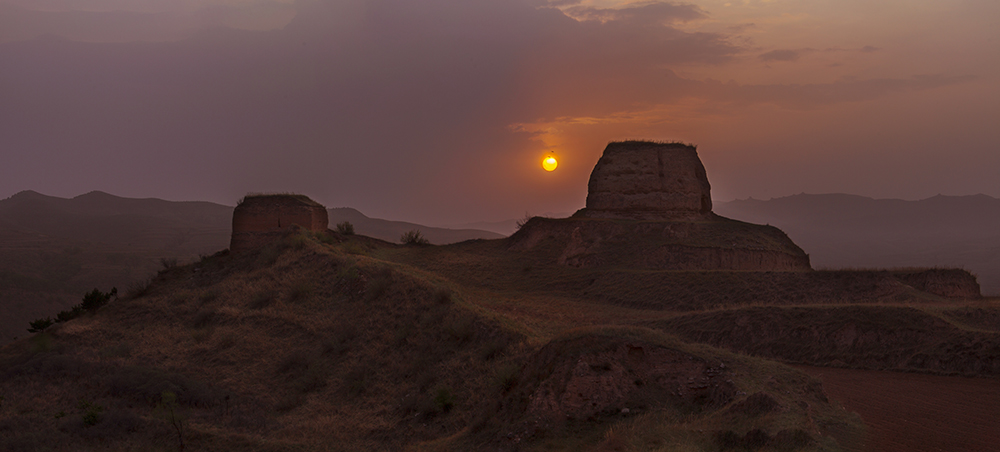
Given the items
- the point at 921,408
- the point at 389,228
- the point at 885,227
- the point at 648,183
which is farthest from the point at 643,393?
the point at 885,227

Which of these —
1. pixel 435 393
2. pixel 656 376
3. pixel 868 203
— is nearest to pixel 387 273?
pixel 435 393

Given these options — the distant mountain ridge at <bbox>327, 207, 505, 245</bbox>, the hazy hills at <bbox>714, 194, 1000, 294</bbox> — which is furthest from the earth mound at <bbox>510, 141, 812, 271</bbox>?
the distant mountain ridge at <bbox>327, 207, 505, 245</bbox>

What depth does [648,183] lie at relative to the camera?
31.5 m

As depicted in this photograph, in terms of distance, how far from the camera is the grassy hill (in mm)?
8523

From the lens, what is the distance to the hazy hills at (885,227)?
8794 centimetres

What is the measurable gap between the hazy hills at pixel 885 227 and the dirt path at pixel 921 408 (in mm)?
73739

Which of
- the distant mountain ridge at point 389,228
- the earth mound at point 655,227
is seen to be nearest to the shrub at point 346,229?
the earth mound at point 655,227

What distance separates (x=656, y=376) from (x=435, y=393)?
496cm

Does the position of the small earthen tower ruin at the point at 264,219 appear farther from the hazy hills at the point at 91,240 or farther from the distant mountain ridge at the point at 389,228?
the distant mountain ridge at the point at 389,228

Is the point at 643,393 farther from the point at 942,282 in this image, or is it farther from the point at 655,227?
the point at 655,227

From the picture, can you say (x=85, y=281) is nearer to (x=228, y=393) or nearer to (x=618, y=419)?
(x=228, y=393)

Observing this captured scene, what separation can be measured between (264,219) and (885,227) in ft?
494

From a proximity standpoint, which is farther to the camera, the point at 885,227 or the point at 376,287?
the point at 885,227

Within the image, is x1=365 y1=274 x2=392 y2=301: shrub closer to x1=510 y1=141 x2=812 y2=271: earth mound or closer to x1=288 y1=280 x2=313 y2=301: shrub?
x1=288 y1=280 x2=313 y2=301: shrub
